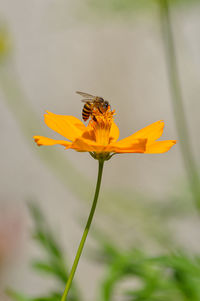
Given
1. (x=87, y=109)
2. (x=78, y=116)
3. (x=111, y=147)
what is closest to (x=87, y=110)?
(x=87, y=109)

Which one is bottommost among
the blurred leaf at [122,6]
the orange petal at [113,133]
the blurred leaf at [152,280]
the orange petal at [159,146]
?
the blurred leaf at [152,280]

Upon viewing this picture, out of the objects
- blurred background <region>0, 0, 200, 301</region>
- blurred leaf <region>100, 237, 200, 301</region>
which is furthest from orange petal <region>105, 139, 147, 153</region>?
blurred background <region>0, 0, 200, 301</region>

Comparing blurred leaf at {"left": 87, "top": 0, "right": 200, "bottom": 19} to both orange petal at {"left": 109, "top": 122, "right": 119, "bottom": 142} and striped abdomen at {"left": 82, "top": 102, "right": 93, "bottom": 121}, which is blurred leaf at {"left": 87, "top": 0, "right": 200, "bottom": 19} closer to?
striped abdomen at {"left": 82, "top": 102, "right": 93, "bottom": 121}

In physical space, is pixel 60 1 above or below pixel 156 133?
above

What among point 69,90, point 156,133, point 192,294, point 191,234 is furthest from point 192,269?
point 69,90

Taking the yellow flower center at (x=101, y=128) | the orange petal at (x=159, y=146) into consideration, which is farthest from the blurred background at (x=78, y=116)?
the orange petal at (x=159, y=146)

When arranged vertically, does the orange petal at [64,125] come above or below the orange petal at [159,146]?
above

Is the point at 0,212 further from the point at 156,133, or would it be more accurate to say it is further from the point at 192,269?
the point at 156,133

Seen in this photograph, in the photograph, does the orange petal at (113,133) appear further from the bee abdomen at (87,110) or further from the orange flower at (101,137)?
the bee abdomen at (87,110)
